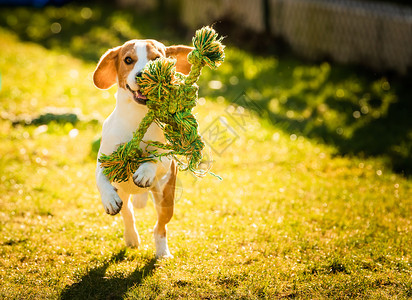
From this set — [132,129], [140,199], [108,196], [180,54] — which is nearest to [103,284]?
[108,196]

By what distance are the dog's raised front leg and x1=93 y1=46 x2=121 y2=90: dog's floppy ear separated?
0.70 m

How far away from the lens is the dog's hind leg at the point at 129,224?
393cm

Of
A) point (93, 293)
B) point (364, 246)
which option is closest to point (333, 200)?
point (364, 246)

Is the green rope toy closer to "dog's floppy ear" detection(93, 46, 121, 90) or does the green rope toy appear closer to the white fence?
"dog's floppy ear" detection(93, 46, 121, 90)

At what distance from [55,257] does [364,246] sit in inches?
96.2

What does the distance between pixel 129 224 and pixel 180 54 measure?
53.0 inches

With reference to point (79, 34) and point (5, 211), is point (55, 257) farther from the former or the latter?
point (79, 34)

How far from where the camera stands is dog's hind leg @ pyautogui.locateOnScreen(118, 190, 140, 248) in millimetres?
3934

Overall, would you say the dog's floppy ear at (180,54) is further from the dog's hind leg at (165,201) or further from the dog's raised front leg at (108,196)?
the dog's raised front leg at (108,196)

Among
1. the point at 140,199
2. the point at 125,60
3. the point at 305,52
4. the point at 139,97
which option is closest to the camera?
the point at 139,97

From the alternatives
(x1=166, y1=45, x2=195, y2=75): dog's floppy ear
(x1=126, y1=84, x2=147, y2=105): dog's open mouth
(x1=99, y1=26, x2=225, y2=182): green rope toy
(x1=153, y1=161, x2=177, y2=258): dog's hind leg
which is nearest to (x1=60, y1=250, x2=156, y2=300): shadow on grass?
(x1=153, y1=161, x2=177, y2=258): dog's hind leg

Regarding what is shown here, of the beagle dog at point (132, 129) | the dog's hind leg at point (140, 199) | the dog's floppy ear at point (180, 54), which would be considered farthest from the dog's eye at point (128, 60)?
the dog's hind leg at point (140, 199)

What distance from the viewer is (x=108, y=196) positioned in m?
3.43

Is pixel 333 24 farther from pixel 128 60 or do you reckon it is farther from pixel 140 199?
pixel 128 60
